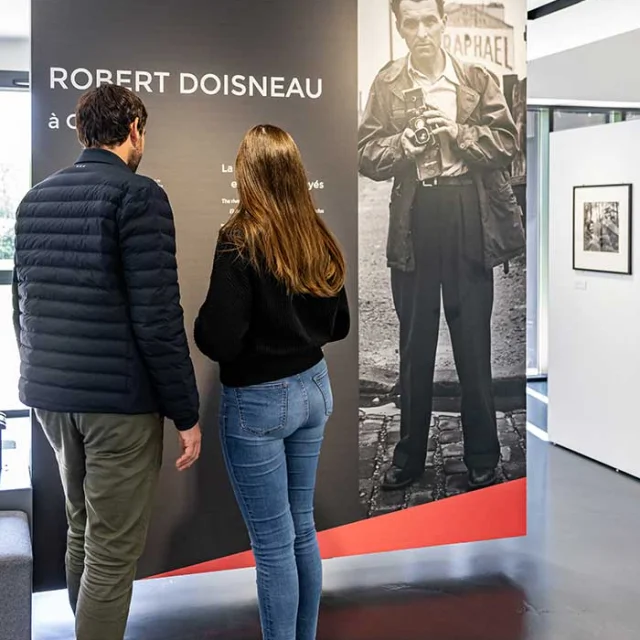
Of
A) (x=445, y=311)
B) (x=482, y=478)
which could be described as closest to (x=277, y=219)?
(x=445, y=311)

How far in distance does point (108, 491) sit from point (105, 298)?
0.47 m

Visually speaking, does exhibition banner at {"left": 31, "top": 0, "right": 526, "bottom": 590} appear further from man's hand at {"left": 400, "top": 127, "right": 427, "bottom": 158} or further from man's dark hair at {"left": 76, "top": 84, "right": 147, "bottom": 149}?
man's dark hair at {"left": 76, "top": 84, "right": 147, "bottom": 149}

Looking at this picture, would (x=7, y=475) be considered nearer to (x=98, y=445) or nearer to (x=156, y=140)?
(x=98, y=445)

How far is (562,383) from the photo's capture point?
Answer: 5.88m

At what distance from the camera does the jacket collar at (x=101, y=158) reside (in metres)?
2.36

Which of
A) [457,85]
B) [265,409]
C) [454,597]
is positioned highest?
[457,85]

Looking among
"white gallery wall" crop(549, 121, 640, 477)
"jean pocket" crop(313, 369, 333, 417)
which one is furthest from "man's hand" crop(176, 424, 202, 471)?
"white gallery wall" crop(549, 121, 640, 477)

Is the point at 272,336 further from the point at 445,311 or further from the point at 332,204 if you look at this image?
the point at 445,311

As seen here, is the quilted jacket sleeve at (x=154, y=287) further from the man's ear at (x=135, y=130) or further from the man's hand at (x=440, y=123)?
the man's hand at (x=440, y=123)

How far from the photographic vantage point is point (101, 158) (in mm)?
2361

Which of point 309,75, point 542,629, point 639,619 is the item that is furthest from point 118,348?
point 639,619

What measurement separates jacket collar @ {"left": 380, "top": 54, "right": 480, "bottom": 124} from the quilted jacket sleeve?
133cm

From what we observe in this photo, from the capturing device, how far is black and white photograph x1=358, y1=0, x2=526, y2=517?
3.41 m

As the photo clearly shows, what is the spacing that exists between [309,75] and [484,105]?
66 cm
